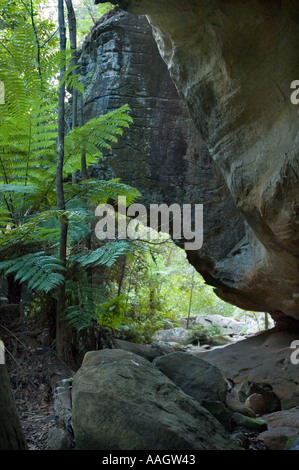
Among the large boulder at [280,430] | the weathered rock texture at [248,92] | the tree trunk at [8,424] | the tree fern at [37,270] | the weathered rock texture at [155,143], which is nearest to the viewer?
the tree trunk at [8,424]

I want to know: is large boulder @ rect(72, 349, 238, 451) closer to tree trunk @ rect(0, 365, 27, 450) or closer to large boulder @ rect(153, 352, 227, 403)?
tree trunk @ rect(0, 365, 27, 450)

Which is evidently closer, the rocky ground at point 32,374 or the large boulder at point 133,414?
the large boulder at point 133,414

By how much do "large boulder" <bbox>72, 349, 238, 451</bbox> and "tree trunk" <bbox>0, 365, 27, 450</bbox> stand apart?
2.43ft

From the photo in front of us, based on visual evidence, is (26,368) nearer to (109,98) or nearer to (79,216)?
(79,216)

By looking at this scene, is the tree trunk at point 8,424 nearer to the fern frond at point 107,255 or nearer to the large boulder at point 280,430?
the fern frond at point 107,255

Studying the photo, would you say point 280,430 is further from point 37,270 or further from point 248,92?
point 248,92

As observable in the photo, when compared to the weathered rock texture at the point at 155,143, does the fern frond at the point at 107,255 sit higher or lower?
lower

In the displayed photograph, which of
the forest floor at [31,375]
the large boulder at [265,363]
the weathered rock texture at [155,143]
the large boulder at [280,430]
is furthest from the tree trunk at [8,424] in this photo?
the weathered rock texture at [155,143]

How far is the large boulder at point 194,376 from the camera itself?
3.99 meters

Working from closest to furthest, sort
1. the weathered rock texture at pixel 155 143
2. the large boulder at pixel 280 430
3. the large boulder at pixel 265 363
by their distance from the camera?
the large boulder at pixel 280 430, the large boulder at pixel 265 363, the weathered rock texture at pixel 155 143

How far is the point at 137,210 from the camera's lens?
6.79 metres

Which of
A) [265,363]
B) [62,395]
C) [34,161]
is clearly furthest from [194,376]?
[34,161]

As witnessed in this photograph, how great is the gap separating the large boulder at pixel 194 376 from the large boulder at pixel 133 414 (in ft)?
3.41
